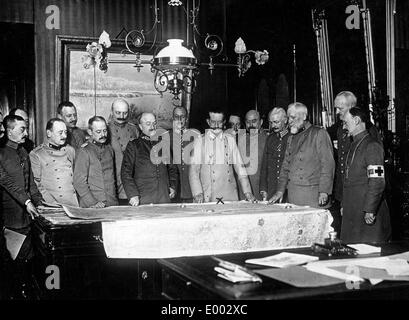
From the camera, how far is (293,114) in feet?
20.2

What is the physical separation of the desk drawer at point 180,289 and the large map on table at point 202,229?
1277 mm

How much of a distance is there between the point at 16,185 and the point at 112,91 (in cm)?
380

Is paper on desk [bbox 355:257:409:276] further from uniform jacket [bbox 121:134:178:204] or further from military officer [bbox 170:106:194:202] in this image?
military officer [bbox 170:106:194:202]

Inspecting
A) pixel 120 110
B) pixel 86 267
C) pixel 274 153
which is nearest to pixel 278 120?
pixel 274 153

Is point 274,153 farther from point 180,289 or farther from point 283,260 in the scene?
point 180,289

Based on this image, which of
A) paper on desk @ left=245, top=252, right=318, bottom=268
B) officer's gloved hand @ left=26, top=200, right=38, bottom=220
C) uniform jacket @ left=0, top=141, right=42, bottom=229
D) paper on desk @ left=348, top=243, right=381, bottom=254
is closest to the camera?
paper on desk @ left=245, top=252, right=318, bottom=268

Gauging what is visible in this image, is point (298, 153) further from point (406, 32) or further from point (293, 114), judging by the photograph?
point (406, 32)

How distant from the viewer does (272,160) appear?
6.61 metres

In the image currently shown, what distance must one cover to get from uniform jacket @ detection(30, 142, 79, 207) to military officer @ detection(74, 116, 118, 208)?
0.09 meters

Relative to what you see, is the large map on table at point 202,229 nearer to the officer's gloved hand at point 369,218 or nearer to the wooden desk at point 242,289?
the officer's gloved hand at point 369,218

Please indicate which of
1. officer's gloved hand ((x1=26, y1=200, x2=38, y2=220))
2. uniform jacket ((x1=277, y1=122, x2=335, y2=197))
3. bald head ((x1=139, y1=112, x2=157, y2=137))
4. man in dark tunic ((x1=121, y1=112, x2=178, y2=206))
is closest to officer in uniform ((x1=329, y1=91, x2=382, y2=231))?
uniform jacket ((x1=277, y1=122, x2=335, y2=197))

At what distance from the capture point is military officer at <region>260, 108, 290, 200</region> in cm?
651

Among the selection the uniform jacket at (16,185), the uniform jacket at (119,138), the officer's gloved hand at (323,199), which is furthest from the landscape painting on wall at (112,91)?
the officer's gloved hand at (323,199)
